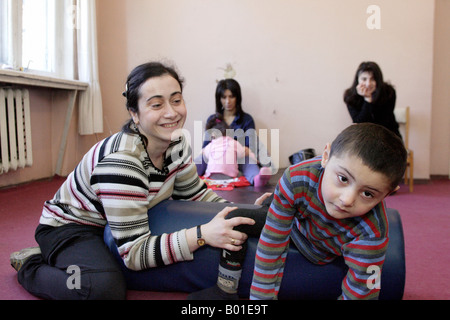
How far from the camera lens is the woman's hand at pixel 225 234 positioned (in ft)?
3.34

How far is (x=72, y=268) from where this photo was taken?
1040 mm

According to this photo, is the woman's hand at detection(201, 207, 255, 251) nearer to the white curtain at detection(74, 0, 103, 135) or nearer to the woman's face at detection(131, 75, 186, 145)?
the woman's face at detection(131, 75, 186, 145)

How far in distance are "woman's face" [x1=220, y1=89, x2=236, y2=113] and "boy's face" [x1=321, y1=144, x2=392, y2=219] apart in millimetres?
2299

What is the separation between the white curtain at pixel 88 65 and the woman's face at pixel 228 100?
1.08 m

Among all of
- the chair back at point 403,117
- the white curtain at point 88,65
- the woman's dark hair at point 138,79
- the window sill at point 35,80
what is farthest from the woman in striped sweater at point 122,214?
the chair back at point 403,117

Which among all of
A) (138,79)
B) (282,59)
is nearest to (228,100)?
(282,59)

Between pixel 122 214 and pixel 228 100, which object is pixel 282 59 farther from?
pixel 122 214

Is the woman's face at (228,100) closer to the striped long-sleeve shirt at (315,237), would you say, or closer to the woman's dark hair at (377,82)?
the woman's dark hair at (377,82)

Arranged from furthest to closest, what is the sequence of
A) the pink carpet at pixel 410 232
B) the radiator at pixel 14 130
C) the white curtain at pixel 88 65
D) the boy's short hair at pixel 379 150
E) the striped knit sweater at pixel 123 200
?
1. the white curtain at pixel 88 65
2. the radiator at pixel 14 130
3. the pink carpet at pixel 410 232
4. the striped knit sweater at pixel 123 200
5. the boy's short hair at pixel 379 150

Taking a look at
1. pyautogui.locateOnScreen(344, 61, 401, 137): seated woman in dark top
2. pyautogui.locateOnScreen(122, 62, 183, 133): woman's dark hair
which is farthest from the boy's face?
pyautogui.locateOnScreen(344, 61, 401, 137): seated woman in dark top

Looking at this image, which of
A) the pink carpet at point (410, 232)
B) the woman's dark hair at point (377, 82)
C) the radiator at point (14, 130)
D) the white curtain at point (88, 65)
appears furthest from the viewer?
the white curtain at point (88, 65)

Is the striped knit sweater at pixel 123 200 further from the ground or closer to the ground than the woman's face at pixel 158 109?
closer to the ground

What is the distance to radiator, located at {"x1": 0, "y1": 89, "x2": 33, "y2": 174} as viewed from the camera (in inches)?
95.9

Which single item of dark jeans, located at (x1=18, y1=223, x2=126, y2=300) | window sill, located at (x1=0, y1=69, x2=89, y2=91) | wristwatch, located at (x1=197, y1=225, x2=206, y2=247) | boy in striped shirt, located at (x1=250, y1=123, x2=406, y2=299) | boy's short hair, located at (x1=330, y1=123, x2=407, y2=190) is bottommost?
dark jeans, located at (x1=18, y1=223, x2=126, y2=300)
